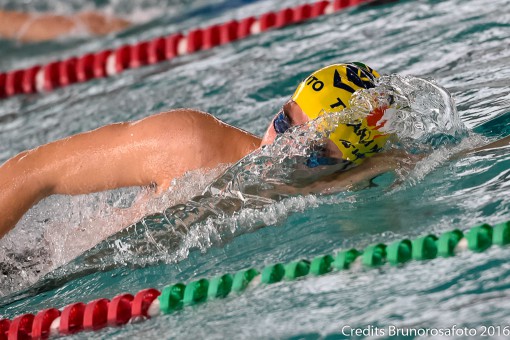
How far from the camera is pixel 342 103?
2.85 m

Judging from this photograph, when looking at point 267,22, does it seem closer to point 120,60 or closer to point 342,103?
→ point 120,60

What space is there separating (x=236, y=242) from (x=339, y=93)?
624 millimetres

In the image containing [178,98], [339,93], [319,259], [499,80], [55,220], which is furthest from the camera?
[178,98]

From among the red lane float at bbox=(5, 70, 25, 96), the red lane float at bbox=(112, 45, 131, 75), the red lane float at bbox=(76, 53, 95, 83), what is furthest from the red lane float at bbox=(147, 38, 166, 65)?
the red lane float at bbox=(5, 70, 25, 96)

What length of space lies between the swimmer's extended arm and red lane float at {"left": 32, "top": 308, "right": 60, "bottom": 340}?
16.1 inches

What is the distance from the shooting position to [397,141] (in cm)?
304

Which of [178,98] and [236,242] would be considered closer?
[236,242]

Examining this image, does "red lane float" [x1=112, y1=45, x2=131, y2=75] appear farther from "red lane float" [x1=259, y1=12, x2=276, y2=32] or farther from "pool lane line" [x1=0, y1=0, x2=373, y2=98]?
"red lane float" [x1=259, y1=12, x2=276, y2=32]

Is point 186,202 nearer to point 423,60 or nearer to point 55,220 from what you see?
point 55,220

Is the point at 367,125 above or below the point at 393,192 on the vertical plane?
above

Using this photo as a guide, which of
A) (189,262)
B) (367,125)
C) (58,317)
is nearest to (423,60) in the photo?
(367,125)

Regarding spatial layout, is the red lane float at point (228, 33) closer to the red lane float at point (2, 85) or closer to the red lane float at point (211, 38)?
the red lane float at point (211, 38)

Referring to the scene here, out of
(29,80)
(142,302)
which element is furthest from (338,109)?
(29,80)

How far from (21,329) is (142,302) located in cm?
42
